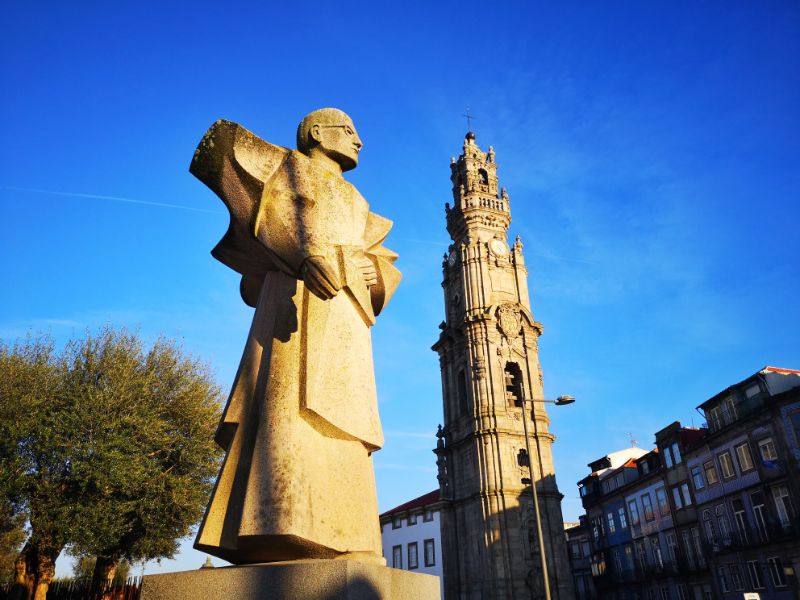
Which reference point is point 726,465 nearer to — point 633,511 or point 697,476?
point 697,476

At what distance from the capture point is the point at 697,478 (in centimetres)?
3534

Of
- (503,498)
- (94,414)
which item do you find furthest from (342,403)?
(503,498)

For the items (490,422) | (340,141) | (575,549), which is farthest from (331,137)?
(575,549)

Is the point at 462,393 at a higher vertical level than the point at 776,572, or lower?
higher

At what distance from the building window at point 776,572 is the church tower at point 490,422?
12327 mm

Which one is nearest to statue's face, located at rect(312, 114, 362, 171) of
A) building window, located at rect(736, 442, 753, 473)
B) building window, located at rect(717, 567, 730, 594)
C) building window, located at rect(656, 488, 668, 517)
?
building window, located at rect(736, 442, 753, 473)

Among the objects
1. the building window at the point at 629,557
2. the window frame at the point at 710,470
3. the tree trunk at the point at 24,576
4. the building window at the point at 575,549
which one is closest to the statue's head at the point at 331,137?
the tree trunk at the point at 24,576

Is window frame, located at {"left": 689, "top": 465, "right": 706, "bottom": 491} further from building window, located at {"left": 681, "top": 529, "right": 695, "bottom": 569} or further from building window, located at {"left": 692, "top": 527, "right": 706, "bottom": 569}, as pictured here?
building window, located at {"left": 681, "top": 529, "right": 695, "bottom": 569}

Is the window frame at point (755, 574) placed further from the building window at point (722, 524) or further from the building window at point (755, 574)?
the building window at point (722, 524)

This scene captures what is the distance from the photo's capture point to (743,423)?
101 feet

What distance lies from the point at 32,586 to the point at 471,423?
95.9ft

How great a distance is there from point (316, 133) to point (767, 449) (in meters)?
32.7

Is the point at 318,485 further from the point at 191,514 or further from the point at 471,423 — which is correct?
the point at 471,423

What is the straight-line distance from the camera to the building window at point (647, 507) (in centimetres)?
4078
